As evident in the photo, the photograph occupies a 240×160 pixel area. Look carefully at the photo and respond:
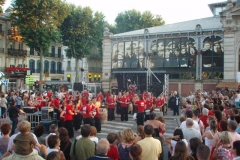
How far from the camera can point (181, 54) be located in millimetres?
35438

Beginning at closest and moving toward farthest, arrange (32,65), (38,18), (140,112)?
(140,112) → (38,18) → (32,65)

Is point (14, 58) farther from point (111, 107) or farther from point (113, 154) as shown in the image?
point (113, 154)

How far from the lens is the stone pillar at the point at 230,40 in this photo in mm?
30881

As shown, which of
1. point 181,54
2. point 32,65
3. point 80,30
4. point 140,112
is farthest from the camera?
point 32,65

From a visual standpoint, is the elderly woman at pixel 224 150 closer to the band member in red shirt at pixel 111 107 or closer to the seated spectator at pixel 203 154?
the seated spectator at pixel 203 154

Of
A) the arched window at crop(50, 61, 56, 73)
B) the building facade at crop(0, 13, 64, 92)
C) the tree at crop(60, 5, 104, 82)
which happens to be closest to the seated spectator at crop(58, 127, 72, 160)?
the tree at crop(60, 5, 104, 82)

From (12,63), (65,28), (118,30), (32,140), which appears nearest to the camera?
(32,140)

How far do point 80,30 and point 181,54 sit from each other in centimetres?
1799

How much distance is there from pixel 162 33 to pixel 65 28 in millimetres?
17258

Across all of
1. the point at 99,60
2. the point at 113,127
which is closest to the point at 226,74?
the point at 113,127

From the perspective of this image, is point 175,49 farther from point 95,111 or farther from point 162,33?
point 95,111

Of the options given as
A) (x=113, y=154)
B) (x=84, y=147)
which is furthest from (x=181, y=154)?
(x=84, y=147)

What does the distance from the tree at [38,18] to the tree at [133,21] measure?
71.4 ft

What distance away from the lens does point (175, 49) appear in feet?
117
